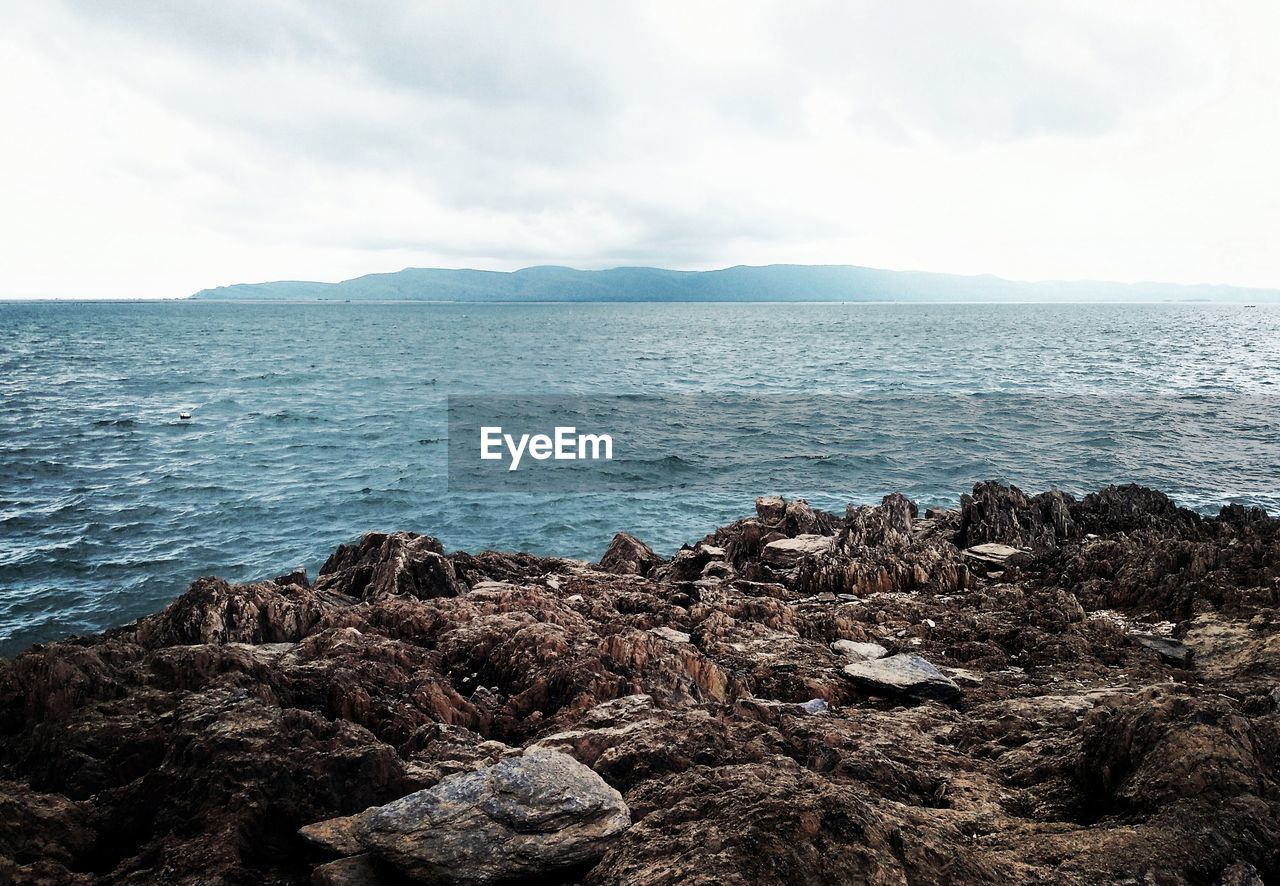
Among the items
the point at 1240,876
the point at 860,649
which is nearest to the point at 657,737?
the point at 1240,876

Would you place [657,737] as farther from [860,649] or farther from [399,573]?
[399,573]

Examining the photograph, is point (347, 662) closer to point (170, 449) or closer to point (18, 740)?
point (18, 740)

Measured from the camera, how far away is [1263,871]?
4117 mm

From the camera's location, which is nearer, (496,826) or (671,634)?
(496,826)

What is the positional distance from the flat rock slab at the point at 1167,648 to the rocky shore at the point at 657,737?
10cm

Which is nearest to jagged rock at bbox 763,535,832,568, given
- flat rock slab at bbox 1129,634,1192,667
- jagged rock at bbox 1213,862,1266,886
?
flat rock slab at bbox 1129,634,1192,667

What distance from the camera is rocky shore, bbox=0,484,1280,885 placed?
4.35 metres

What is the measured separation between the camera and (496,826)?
451cm

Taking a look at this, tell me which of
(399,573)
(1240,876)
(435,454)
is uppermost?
(1240,876)

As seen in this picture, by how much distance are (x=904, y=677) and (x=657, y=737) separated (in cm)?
434

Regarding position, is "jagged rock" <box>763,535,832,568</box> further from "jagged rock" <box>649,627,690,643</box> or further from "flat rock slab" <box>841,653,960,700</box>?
"flat rock slab" <box>841,653,960,700</box>

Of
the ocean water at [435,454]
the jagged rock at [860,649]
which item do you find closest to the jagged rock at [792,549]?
the jagged rock at [860,649]

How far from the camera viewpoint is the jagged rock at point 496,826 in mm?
4328

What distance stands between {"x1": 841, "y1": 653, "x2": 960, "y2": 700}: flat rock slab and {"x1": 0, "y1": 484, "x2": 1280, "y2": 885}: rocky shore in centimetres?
5
